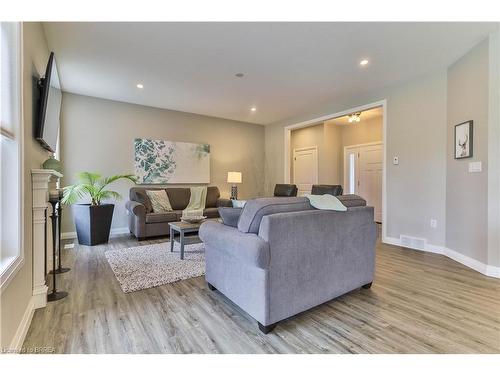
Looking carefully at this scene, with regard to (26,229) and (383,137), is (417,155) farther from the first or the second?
(26,229)

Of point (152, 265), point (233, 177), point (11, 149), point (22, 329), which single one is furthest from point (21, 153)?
point (233, 177)

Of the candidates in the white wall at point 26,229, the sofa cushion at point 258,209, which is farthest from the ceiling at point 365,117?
the white wall at point 26,229

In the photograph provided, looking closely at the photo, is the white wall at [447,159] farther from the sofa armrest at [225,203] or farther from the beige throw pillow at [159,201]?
the beige throw pillow at [159,201]

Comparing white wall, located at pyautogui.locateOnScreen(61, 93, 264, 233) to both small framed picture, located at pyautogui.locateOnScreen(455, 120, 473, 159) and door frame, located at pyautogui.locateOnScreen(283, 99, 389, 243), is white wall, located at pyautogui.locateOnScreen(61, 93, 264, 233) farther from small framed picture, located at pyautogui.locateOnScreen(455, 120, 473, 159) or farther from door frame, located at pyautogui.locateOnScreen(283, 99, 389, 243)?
small framed picture, located at pyautogui.locateOnScreen(455, 120, 473, 159)

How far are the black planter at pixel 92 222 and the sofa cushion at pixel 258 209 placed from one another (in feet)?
9.71

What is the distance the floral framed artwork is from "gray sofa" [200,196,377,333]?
127 inches

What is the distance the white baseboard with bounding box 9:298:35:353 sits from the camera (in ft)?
4.49

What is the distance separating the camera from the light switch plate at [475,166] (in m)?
2.74

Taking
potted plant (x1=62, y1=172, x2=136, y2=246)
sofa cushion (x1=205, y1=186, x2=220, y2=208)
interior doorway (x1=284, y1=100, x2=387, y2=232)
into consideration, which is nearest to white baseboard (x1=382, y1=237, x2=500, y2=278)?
interior doorway (x1=284, y1=100, x2=387, y2=232)

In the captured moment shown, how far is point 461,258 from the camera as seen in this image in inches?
118

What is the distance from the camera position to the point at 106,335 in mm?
1544
